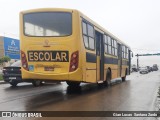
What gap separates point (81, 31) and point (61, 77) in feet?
6.84

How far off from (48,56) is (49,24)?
134 centimetres

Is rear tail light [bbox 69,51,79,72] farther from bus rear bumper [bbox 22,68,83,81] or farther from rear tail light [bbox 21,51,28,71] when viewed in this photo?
rear tail light [bbox 21,51,28,71]

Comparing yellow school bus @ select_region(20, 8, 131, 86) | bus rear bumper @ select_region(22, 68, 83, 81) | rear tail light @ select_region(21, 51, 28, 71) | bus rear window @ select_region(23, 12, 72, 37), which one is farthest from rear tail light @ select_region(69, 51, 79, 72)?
rear tail light @ select_region(21, 51, 28, 71)

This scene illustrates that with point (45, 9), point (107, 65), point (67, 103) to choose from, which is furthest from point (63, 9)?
point (107, 65)

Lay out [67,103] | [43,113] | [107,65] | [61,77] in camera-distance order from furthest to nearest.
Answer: [107,65], [61,77], [67,103], [43,113]

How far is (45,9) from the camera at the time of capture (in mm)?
12414

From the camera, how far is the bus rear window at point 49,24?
12.2 meters

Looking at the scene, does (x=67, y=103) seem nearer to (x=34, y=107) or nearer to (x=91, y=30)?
(x=34, y=107)

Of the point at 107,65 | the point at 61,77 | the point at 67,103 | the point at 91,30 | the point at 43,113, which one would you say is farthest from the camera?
the point at 107,65

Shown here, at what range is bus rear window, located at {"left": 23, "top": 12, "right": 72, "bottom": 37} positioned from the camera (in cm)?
1220

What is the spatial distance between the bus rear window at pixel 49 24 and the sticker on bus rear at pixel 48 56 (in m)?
0.75

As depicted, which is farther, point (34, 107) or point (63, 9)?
point (63, 9)

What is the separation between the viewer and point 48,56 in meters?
12.1

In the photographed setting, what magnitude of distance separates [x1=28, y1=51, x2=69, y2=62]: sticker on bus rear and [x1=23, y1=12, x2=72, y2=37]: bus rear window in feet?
2.47
